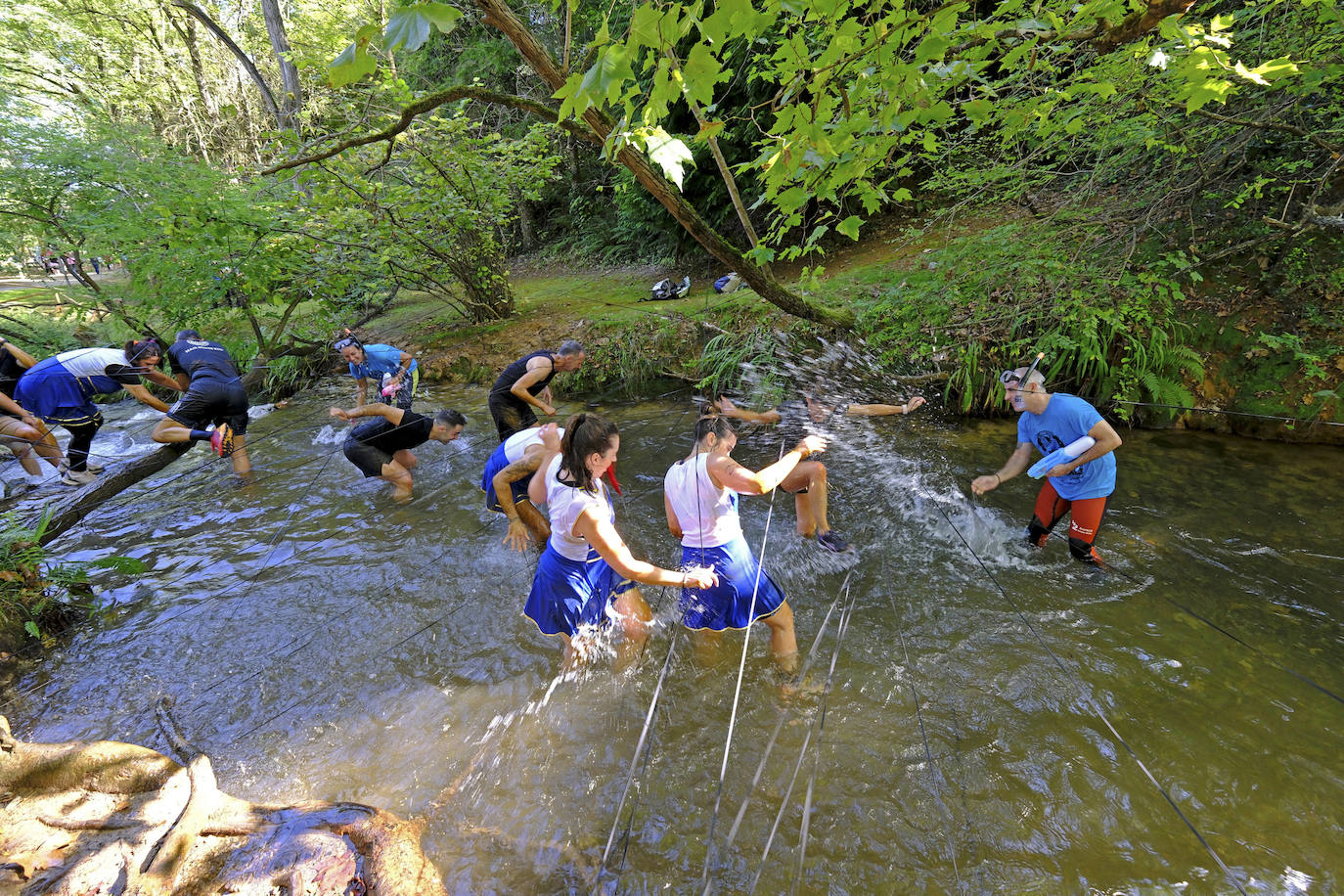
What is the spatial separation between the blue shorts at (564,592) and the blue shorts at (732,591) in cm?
61

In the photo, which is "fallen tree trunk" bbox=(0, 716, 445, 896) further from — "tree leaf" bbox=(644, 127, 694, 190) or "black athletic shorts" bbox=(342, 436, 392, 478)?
"black athletic shorts" bbox=(342, 436, 392, 478)

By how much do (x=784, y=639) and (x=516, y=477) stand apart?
2.44m

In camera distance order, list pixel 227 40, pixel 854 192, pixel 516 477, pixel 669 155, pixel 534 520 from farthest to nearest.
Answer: pixel 227 40 < pixel 534 520 < pixel 516 477 < pixel 854 192 < pixel 669 155

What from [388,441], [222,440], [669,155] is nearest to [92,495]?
[222,440]

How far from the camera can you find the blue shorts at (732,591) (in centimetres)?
337

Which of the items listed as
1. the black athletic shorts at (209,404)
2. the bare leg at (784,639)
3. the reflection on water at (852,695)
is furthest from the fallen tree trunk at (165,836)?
the black athletic shorts at (209,404)

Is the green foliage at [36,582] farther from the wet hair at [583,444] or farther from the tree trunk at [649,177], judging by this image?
the tree trunk at [649,177]

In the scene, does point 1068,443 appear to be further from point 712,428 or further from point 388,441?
point 388,441

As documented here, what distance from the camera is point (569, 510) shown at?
10.3 ft

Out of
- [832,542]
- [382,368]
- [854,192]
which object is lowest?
[832,542]

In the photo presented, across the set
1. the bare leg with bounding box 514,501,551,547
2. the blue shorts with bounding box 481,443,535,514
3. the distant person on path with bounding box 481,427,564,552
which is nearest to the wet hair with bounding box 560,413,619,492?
the distant person on path with bounding box 481,427,564,552

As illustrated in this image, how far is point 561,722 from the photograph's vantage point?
3.50m

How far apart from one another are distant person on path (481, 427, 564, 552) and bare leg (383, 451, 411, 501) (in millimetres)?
2444

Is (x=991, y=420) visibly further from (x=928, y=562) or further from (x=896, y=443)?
(x=928, y=562)
